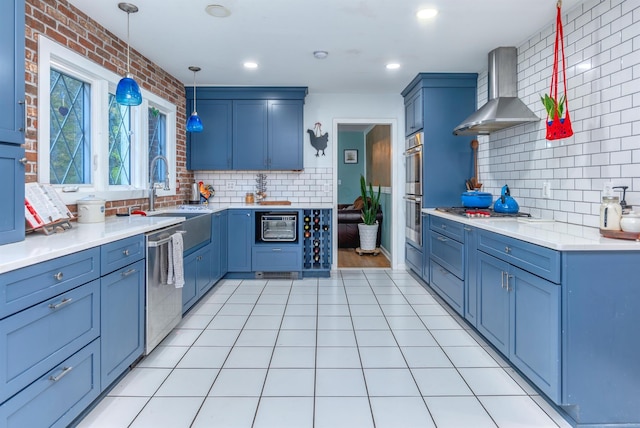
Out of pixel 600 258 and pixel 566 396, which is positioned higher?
pixel 600 258

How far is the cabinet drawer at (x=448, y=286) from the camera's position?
3.26 metres

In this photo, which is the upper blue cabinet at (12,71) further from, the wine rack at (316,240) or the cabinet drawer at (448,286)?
the wine rack at (316,240)

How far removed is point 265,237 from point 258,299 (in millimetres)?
1040

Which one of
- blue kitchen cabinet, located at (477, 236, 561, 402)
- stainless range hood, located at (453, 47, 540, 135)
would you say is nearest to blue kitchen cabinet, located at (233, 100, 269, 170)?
stainless range hood, located at (453, 47, 540, 135)

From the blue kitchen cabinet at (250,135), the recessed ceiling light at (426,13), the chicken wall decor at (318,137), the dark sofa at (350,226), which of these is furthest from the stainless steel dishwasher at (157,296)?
the dark sofa at (350,226)

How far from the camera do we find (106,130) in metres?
3.21

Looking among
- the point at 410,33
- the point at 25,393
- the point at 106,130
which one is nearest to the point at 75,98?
the point at 106,130

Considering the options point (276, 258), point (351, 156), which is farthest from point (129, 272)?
point (351, 156)

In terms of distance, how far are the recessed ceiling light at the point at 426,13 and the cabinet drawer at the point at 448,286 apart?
2.08 metres

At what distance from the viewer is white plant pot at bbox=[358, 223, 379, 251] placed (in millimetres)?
6590

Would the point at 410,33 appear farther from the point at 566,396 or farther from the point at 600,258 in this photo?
the point at 566,396

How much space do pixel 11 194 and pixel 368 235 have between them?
5.26 meters

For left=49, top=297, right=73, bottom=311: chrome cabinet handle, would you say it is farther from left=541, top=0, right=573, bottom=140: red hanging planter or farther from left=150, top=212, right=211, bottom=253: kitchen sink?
left=541, top=0, right=573, bottom=140: red hanging planter

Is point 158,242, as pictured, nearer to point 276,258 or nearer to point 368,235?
point 276,258
